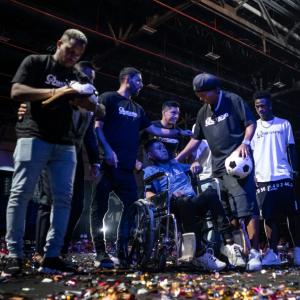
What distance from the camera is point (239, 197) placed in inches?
137

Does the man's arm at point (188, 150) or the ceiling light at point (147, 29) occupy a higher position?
the ceiling light at point (147, 29)

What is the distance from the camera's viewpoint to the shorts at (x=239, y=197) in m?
3.44

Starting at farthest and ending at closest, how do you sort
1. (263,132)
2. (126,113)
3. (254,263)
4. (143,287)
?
(263,132), (126,113), (254,263), (143,287)

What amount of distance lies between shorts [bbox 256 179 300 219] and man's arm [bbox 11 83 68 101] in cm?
253

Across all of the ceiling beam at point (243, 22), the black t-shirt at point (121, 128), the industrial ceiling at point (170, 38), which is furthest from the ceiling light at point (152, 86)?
the black t-shirt at point (121, 128)

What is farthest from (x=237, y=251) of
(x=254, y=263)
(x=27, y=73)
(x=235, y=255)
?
(x=27, y=73)

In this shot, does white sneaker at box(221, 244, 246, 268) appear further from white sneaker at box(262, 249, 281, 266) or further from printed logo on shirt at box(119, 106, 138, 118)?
printed logo on shirt at box(119, 106, 138, 118)

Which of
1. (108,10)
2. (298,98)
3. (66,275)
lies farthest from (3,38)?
(298,98)

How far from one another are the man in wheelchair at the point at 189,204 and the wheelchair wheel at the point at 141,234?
33 centimetres

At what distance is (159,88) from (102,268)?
8.80 meters

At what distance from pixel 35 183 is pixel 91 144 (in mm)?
969

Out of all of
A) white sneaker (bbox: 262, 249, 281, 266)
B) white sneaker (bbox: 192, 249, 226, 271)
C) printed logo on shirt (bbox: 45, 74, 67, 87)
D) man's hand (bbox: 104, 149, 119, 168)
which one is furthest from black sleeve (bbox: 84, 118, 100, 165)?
white sneaker (bbox: 262, 249, 281, 266)

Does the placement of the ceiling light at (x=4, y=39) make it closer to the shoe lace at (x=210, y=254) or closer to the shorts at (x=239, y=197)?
the shorts at (x=239, y=197)

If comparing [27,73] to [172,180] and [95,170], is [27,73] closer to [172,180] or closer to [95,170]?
[95,170]
